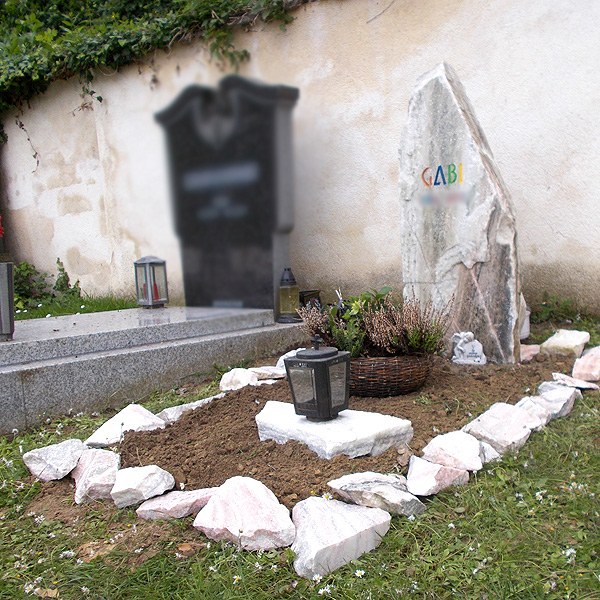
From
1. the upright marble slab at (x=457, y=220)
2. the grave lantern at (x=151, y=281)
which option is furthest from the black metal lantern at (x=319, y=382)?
the grave lantern at (x=151, y=281)

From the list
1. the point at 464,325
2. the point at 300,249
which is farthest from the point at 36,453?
the point at 300,249

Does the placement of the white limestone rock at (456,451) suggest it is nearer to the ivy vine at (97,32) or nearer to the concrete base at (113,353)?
the concrete base at (113,353)

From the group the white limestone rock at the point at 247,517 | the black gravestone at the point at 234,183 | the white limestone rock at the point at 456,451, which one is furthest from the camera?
the black gravestone at the point at 234,183

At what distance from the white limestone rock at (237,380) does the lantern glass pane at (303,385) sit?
1.00m

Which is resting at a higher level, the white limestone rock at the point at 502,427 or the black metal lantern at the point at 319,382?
the black metal lantern at the point at 319,382

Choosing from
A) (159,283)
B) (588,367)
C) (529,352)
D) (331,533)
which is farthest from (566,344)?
(159,283)

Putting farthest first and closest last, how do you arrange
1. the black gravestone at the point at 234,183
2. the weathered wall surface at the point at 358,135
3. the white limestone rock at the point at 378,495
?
the black gravestone at the point at 234,183 → the weathered wall surface at the point at 358,135 → the white limestone rock at the point at 378,495

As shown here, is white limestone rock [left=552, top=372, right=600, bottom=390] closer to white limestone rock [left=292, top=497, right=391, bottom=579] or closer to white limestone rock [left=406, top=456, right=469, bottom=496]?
white limestone rock [left=406, top=456, right=469, bottom=496]

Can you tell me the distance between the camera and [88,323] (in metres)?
4.36

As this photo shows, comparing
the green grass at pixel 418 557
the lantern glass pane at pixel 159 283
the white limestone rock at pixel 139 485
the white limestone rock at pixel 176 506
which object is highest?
the lantern glass pane at pixel 159 283

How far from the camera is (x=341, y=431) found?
2.58m

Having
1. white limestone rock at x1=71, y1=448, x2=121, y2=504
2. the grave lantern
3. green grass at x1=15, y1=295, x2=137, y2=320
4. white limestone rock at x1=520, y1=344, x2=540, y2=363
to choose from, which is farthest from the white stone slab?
green grass at x1=15, y1=295, x2=137, y2=320

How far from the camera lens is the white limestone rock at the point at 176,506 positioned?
2.29 meters

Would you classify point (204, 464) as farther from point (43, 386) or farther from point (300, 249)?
point (300, 249)
